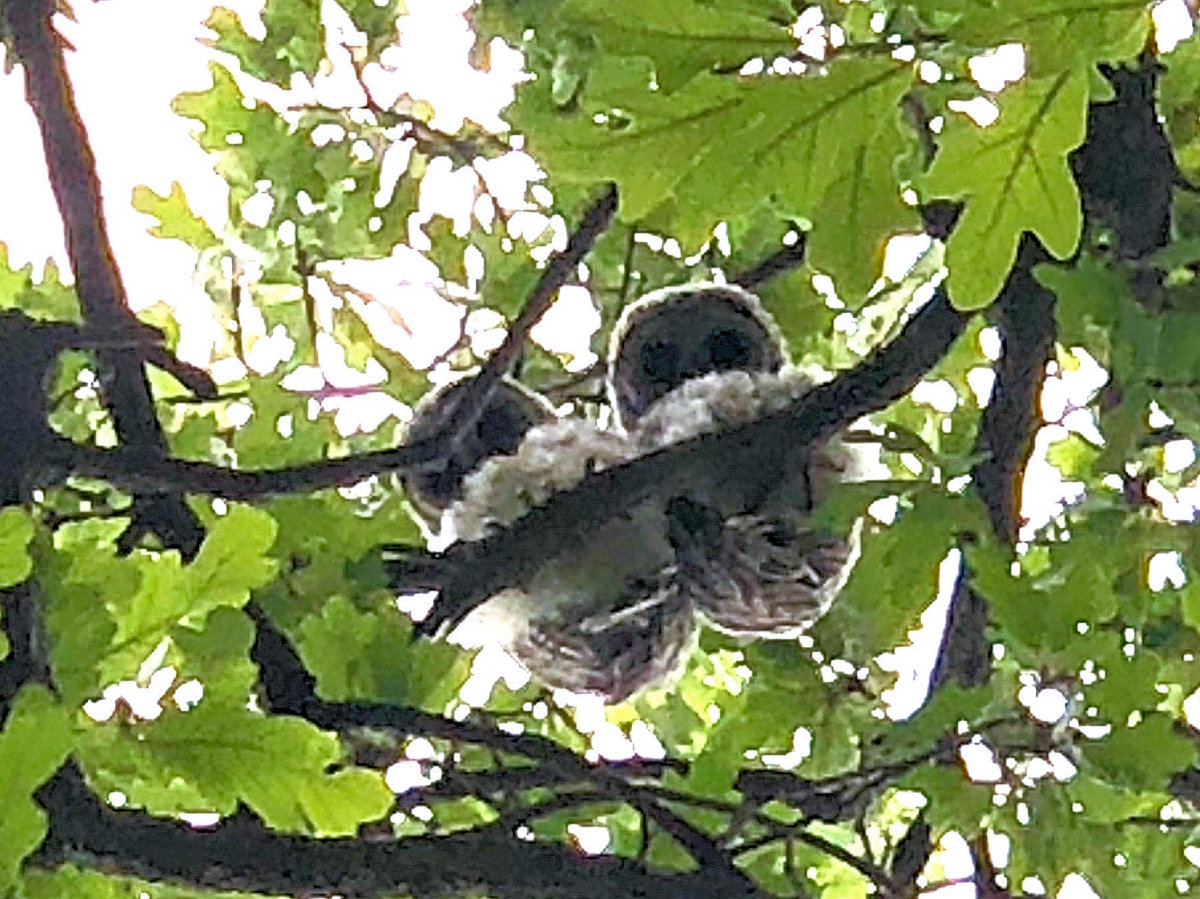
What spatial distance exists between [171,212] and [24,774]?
26.4 inches

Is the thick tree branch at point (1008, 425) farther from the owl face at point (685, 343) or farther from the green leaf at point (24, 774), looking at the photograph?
the green leaf at point (24, 774)

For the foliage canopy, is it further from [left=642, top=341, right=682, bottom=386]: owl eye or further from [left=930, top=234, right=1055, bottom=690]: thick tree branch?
[left=642, top=341, right=682, bottom=386]: owl eye

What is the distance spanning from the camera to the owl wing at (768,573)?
95 centimetres

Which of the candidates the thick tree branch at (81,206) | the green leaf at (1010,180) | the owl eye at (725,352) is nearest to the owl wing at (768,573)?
the owl eye at (725,352)

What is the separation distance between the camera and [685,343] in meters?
1.04

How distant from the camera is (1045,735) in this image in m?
0.78

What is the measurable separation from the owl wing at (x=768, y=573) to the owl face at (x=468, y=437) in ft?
0.47

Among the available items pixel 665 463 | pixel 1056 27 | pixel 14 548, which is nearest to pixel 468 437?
pixel 665 463

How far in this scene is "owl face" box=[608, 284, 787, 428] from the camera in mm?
1033

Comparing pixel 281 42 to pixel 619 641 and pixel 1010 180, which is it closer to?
pixel 619 641

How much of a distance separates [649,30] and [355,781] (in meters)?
0.24

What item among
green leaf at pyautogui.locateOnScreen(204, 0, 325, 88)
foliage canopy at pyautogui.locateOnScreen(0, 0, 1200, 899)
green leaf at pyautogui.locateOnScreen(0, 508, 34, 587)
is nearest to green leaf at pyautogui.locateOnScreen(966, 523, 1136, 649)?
foliage canopy at pyautogui.locateOnScreen(0, 0, 1200, 899)

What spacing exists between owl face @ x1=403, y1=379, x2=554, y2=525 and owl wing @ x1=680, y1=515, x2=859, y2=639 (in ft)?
0.47

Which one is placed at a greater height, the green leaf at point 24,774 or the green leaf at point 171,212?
the green leaf at point 171,212
